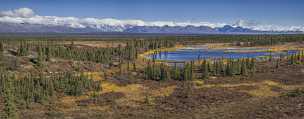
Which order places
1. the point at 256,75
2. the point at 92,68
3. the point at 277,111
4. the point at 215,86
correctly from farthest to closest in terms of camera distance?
the point at 92,68 < the point at 256,75 < the point at 215,86 < the point at 277,111

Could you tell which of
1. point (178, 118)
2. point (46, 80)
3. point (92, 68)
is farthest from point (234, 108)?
point (92, 68)

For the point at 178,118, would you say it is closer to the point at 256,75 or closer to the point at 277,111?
the point at 277,111

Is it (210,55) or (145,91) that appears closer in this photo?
(145,91)

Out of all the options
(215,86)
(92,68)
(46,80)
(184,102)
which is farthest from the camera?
(92,68)

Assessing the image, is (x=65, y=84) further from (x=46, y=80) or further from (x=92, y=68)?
(x=92, y=68)

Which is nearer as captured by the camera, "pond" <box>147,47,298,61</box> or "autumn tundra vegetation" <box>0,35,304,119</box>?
"autumn tundra vegetation" <box>0,35,304,119</box>

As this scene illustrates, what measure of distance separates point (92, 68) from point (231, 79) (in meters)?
29.9

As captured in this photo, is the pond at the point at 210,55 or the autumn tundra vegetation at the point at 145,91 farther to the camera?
the pond at the point at 210,55

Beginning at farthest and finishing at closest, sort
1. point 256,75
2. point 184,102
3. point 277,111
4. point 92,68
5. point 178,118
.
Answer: point 92,68, point 256,75, point 184,102, point 277,111, point 178,118

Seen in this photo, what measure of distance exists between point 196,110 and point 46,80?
23.1 m

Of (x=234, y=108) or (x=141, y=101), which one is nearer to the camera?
(x=234, y=108)

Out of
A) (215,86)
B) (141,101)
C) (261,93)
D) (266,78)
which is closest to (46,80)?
(141,101)

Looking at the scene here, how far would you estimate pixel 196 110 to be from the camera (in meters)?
50.5

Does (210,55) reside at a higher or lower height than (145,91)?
higher
